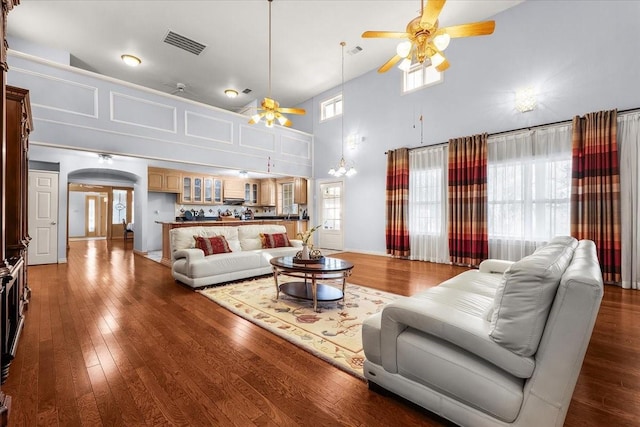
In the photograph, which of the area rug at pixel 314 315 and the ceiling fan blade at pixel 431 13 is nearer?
the area rug at pixel 314 315

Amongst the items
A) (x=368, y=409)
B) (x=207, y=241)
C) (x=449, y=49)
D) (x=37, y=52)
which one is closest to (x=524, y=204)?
(x=449, y=49)

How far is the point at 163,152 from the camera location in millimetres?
5633

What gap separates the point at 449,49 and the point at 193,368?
6.98m

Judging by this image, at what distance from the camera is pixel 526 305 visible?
4.11 feet

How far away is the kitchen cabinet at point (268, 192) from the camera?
9.44 m

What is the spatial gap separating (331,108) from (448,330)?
793 cm

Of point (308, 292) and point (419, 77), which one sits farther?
point (419, 77)

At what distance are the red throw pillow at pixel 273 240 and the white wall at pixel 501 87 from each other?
280 cm

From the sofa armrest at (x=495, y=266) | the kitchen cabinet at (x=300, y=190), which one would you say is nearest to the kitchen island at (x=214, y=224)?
the kitchen cabinet at (x=300, y=190)

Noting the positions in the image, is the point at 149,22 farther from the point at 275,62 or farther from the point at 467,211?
the point at 467,211

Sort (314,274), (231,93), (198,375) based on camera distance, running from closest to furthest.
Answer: (198,375) → (314,274) → (231,93)

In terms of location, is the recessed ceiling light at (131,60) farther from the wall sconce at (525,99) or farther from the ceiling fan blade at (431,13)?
the wall sconce at (525,99)

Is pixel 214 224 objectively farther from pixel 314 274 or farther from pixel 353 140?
pixel 314 274

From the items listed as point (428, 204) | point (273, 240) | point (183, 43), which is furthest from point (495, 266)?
point (183, 43)
